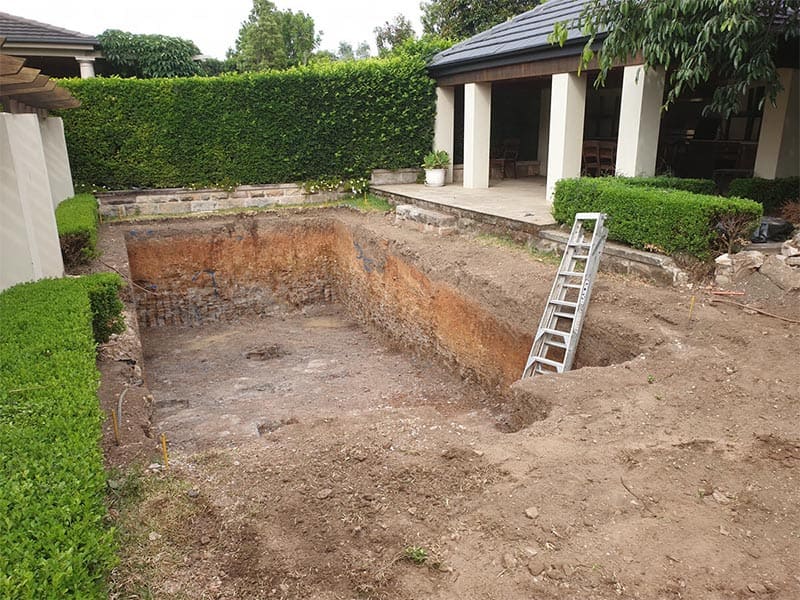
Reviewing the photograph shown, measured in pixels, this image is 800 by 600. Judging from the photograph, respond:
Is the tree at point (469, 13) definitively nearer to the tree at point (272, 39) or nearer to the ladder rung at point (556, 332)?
the tree at point (272, 39)

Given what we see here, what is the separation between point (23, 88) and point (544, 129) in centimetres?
1367

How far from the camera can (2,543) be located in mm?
2318

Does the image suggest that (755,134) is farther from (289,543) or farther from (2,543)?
(2,543)

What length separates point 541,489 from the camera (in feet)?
12.4

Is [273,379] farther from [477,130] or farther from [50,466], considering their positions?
[477,130]

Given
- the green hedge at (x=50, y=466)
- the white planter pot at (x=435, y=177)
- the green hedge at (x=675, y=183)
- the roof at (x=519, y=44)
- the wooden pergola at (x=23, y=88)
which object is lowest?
the green hedge at (x=50, y=466)

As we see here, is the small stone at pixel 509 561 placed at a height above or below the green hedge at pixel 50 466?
below

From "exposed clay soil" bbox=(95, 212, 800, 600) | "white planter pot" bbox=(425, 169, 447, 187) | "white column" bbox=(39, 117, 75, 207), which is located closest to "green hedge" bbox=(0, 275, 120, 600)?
"exposed clay soil" bbox=(95, 212, 800, 600)

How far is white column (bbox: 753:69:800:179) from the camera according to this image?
898 centimetres

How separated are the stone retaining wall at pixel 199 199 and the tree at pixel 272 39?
1664 centimetres

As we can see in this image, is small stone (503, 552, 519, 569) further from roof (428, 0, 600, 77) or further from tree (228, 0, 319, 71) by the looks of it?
tree (228, 0, 319, 71)

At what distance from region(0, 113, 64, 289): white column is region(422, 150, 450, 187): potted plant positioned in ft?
31.0

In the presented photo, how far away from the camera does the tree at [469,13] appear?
2405 cm

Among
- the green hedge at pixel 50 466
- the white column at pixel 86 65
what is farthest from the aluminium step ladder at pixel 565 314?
the white column at pixel 86 65
